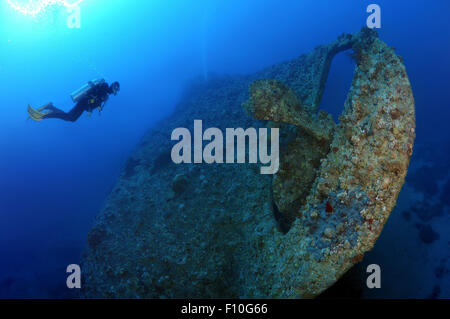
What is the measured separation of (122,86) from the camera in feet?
168

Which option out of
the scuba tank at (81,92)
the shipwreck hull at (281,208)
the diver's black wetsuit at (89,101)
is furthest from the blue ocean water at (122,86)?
the scuba tank at (81,92)

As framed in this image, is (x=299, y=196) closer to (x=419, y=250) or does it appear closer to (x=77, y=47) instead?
(x=419, y=250)

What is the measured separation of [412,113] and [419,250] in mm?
9934

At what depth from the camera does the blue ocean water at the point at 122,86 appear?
→ 51.9 feet

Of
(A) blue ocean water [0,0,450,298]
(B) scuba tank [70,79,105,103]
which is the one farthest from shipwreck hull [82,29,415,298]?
(A) blue ocean water [0,0,450,298]

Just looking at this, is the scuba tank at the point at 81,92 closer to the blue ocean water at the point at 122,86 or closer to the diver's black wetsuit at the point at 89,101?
the diver's black wetsuit at the point at 89,101

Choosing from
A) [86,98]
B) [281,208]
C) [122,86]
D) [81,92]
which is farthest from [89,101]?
[122,86]

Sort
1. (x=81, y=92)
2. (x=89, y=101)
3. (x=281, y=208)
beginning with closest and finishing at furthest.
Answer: (x=281, y=208) < (x=81, y=92) < (x=89, y=101)

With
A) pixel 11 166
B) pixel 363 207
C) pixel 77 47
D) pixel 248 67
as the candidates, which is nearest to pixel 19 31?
pixel 77 47

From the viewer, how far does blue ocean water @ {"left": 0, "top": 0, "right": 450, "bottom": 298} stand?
15812mm

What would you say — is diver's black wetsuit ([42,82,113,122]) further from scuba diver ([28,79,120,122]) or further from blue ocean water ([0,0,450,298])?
blue ocean water ([0,0,450,298])

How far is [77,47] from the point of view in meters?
64.8

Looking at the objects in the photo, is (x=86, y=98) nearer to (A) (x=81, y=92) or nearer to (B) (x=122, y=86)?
(A) (x=81, y=92)
